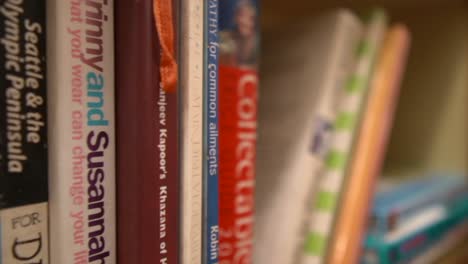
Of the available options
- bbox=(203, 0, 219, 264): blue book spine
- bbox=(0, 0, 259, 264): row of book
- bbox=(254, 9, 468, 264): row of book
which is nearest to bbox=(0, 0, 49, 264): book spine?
bbox=(0, 0, 259, 264): row of book

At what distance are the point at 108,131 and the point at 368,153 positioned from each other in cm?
30

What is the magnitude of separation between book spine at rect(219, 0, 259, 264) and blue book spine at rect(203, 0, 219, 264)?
39 mm

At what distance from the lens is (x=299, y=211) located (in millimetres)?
405

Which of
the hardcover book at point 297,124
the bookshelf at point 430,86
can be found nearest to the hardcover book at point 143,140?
the hardcover book at point 297,124

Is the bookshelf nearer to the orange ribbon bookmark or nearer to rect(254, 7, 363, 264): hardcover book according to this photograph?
rect(254, 7, 363, 264): hardcover book

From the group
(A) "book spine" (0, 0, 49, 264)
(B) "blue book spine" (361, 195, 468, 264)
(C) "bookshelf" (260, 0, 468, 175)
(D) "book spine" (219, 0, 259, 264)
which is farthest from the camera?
(C) "bookshelf" (260, 0, 468, 175)

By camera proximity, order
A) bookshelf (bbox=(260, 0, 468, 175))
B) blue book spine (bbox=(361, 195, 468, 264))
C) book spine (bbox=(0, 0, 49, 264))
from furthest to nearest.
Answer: bookshelf (bbox=(260, 0, 468, 175))
blue book spine (bbox=(361, 195, 468, 264))
book spine (bbox=(0, 0, 49, 264))

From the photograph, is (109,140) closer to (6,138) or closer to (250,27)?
(6,138)

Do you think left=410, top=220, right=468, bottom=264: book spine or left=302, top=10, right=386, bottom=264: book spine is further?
left=410, top=220, right=468, bottom=264: book spine

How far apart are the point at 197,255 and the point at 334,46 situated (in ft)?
0.97

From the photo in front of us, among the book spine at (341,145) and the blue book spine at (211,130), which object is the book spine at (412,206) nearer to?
the book spine at (341,145)

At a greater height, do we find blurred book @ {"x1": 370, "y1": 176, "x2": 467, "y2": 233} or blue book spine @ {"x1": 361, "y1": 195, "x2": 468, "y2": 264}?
blurred book @ {"x1": 370, "y1": 176, "x2": 467, "y2": 233}

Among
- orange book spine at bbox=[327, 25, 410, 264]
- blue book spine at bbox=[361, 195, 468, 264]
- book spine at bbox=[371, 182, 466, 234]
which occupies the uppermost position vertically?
orange book spine at bbox=[327, 25, 410, 264]

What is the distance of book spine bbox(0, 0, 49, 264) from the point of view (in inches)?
8.6
